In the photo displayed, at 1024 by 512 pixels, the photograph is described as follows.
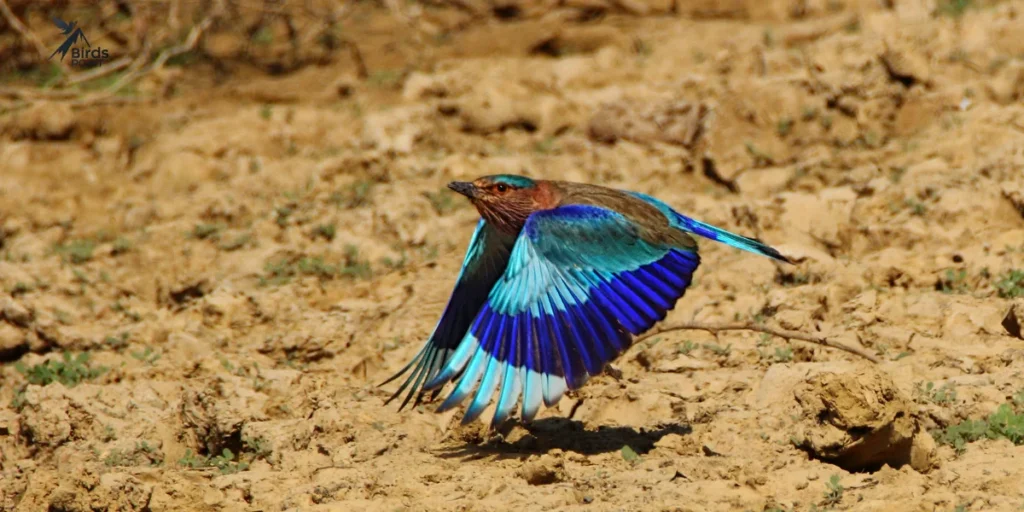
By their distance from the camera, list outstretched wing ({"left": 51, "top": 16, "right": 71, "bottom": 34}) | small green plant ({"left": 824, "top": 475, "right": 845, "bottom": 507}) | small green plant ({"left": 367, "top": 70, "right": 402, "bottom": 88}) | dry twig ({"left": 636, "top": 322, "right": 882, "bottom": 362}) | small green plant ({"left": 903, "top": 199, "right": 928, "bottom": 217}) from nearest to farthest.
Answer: small green plant ({"left": 824, "top": 475, "right": 845, "bottom": 507}), dry twig ({"left": 636, "top": 322, "right": 882, "bottom": 362}), small green plant ({"left": 903, "top": 199, "right": 928, "bottom": 217}), small green plant ({"left": 367, "top": 70, "right": 402, "bottom": 88}), outstretched wing ({"left": 51, "top": 16, "right": 71, "bottom": 34})

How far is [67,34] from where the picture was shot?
9852 mm

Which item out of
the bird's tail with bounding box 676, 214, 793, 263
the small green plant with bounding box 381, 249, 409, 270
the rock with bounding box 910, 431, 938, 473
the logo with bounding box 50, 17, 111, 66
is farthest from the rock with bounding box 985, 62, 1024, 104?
the logo with bounding box 50, 17, 111, 66

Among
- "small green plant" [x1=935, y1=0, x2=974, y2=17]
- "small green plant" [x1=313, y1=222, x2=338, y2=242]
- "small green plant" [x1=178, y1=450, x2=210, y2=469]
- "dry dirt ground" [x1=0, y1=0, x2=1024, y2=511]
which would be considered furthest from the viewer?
"small green plant" [x1=935, y1=0, x2=974, y2=17]

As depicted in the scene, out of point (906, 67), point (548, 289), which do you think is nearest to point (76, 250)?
point (548, 289)

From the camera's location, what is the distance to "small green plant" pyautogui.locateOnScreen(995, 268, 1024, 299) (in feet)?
19.3

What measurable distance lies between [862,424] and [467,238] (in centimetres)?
308

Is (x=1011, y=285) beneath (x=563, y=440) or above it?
above

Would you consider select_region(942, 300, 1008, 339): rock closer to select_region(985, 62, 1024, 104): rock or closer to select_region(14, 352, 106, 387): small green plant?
select_region(985, 62, 1024, 104): rock

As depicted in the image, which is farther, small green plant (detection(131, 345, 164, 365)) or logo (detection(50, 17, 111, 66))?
logo (detection(50, 17, 111, 66))

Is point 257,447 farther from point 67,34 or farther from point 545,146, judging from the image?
point 67,34

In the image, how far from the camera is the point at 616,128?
8133mm

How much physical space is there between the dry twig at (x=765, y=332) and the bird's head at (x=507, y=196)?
0.73 m

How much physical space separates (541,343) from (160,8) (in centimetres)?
616

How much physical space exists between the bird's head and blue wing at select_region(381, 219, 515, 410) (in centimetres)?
9
